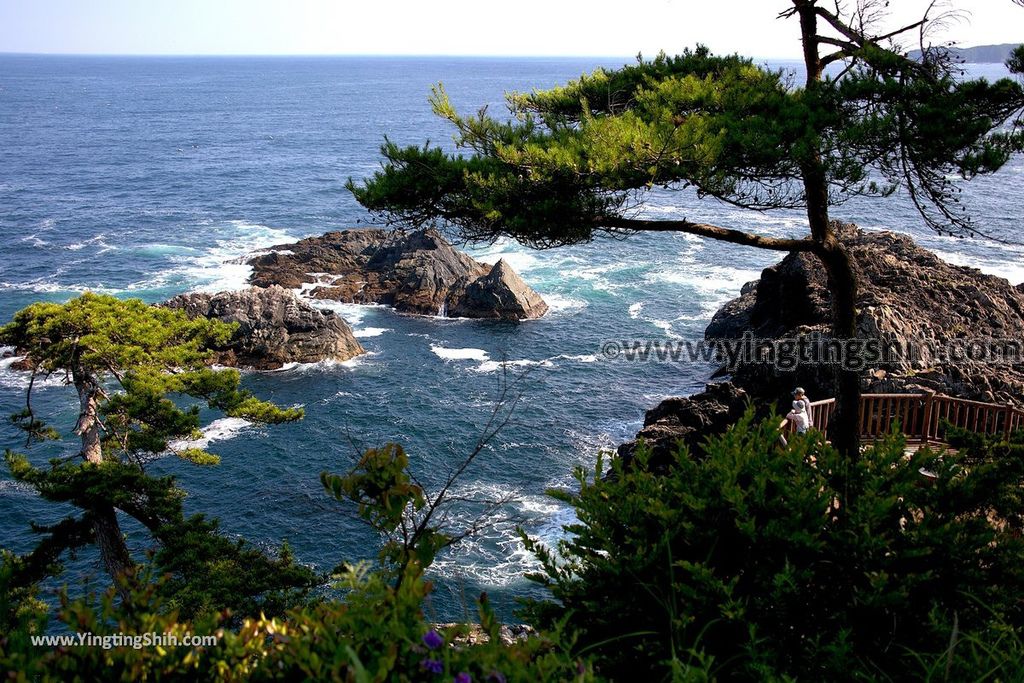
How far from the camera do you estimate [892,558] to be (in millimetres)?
5000

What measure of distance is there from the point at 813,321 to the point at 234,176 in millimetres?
62516

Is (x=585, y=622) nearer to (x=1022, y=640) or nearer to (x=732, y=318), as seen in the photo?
(x=1022, y=640)

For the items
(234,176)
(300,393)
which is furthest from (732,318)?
(234,176)

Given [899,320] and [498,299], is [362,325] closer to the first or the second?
[498,299]

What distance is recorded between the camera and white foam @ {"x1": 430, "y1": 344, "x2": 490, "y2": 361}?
116ft

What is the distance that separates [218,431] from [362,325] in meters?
11.9

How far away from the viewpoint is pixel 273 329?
3516 cm

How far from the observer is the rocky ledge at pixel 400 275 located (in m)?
40.3

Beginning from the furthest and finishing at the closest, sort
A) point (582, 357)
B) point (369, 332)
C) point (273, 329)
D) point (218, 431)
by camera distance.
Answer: point (369, 332) → point (582, 357) → point (273, 329) → point (218, 431)

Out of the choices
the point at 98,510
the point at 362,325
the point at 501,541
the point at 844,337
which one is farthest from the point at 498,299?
the point at 844,337

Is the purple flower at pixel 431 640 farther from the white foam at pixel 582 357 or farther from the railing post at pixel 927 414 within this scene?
the white foam at pixel 582 357

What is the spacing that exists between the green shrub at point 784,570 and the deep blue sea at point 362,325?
1.46m

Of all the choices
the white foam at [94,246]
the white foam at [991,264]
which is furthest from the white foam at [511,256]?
the white foam at [94,246]

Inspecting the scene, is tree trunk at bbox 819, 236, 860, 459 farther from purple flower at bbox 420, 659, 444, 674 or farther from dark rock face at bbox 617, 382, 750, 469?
dark rock face at bbox 617, 382, 750, 469
